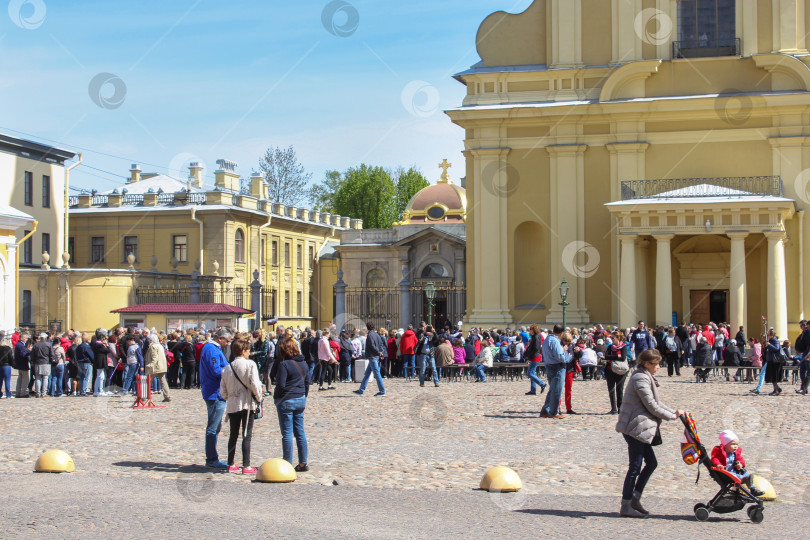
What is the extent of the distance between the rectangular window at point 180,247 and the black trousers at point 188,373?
113ft

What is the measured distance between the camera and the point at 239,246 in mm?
61844

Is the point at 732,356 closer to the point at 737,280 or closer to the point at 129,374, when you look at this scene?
the point at 737,280

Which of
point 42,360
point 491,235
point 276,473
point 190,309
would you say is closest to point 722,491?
point 276,473

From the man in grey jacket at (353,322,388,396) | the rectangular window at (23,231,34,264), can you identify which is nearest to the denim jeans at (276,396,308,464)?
the man in grey jacket at (353,322,388,396)

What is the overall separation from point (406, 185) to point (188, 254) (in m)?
35.4

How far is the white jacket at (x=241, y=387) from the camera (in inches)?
489

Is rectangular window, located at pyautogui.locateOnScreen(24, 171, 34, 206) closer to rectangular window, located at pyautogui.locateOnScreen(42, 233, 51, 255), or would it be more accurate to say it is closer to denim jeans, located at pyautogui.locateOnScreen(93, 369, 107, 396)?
rectangular window, located at pyautogui.locateOnScreen(42, 233, 51, 255)

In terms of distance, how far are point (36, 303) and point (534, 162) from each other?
806 inches

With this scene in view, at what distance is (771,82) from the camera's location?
123ft

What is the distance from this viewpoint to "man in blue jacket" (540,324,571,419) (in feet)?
59.1

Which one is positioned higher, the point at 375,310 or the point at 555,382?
the point at 375,310

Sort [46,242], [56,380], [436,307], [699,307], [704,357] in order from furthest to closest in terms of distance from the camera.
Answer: [436,307]
[46,242]
[699,307]
[704,357]
[56,380]

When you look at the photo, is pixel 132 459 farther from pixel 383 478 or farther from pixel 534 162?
pixel 534 162

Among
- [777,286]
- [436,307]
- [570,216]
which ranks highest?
[570,216]
